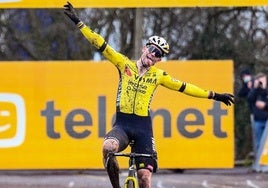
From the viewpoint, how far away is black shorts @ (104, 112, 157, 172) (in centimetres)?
947

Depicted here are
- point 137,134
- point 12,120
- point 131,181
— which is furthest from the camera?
point 12,120

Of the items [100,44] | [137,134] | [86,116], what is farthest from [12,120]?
[137,134]

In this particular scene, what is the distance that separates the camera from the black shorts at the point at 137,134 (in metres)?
9.47

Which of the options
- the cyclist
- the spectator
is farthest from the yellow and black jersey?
the spectator

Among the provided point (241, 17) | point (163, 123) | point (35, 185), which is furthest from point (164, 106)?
point (241, 17)

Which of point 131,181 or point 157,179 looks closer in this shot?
point 131,181

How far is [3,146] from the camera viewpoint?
15375 mm

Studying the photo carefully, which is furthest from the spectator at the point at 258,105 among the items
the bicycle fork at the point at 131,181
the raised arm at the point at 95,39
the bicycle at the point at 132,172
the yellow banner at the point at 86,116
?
the bicycle fork at the point at 131,181

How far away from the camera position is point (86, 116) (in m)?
15.5

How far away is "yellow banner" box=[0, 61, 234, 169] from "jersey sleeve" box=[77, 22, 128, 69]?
5.67 meters

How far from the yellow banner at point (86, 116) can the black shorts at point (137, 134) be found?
579 cm

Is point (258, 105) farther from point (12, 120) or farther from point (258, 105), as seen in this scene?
point (12, 120)

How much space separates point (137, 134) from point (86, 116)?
6.01 meters

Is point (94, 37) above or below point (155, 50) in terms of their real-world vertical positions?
above
